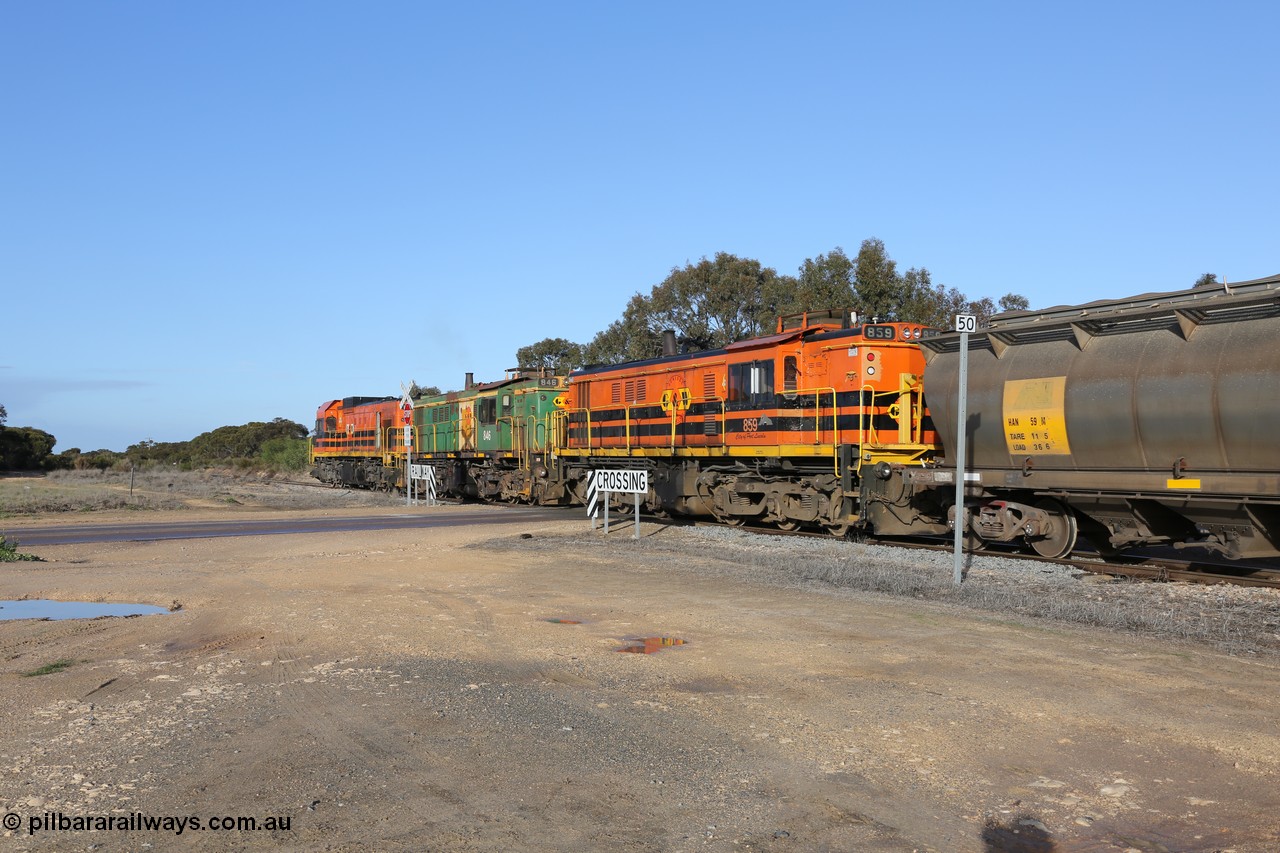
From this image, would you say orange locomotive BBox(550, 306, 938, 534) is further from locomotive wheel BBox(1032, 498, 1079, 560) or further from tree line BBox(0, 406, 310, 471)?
tree line BBox(0, 406, 310, 471)

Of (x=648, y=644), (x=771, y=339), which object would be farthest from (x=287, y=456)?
(x=648, y=644)

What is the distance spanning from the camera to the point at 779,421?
2039 centimetres

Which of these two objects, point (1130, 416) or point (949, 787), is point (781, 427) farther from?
point (949, 787)

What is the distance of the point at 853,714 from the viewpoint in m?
7.31

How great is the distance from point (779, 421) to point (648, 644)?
36.3 ft

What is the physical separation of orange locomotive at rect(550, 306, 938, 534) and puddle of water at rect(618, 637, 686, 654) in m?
8.80

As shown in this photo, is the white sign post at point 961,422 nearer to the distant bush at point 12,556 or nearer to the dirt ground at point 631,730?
the dirt ground at point 631,730

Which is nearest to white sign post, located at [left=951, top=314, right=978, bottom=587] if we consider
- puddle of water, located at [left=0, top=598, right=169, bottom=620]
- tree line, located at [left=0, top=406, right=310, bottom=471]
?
puddle of water, located at [left=0, top=598, right=169, bottom=620]

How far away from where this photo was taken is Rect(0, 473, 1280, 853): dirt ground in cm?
526

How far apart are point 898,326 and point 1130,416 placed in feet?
17.8

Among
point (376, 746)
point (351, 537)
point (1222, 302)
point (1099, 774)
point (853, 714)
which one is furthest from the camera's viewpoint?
point (351, 537)

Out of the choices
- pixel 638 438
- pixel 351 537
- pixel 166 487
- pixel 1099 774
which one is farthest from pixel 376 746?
pixel 166 487

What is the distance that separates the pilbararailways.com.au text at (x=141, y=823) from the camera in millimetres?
5070

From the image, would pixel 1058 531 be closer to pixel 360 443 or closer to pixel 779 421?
pixel 779 421
